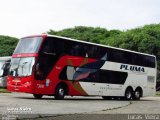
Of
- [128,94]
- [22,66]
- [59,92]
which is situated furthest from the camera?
[128,94]

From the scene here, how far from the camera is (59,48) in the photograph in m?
23.6

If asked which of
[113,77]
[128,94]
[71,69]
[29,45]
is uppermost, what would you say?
[29,45]

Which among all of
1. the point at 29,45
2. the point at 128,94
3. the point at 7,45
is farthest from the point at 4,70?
the point at 7,45

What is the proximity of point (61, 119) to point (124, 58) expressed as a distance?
16.9m

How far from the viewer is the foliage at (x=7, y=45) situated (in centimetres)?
7078

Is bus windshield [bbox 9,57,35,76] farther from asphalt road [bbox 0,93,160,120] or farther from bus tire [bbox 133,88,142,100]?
bus tire [bbox 133,88,142,100]

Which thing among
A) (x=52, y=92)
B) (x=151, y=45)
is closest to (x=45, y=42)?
(x=52, y=92)

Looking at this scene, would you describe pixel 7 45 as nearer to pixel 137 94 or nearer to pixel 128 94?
pixel 137 94

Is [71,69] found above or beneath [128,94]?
above

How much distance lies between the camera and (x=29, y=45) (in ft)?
77.2

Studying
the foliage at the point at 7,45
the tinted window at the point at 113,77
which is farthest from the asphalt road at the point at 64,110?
the foliage at the point at 7,45

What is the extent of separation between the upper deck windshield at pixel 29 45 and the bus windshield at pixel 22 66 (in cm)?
48

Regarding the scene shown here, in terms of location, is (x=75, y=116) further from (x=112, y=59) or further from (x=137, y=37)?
(x=137, y=37)

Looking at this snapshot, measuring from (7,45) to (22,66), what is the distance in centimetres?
5376
